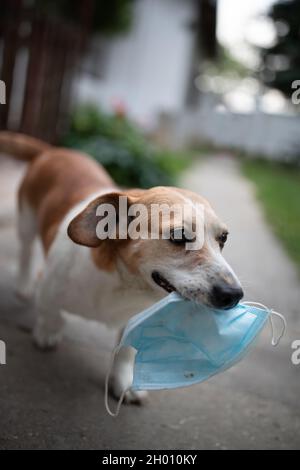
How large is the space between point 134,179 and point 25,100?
174 centimetres

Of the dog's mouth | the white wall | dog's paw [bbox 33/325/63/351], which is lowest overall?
dog's paw [bbox 33/325/63/351]

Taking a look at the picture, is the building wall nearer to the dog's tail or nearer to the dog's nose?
the dog's tail

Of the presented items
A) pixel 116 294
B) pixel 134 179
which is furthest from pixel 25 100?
pixel 116 294

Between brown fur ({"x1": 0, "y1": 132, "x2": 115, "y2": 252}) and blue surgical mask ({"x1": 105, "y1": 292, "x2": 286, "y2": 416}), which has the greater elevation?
brown fur ({"x1": 0, "y1": 132, "x2": 115, "y2": 252})

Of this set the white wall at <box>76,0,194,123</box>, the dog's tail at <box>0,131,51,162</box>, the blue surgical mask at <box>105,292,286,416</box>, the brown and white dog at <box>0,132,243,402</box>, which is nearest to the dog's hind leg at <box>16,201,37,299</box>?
the brown and white dog at <box>0,132,243,402</box>

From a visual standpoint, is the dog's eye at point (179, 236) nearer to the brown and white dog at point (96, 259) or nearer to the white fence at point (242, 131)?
the brown and white dog at point (96, 259)

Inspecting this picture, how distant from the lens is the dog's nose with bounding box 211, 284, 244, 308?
2053 millimetres

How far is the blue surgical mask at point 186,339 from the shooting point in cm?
210

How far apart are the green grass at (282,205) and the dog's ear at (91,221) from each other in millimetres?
3810

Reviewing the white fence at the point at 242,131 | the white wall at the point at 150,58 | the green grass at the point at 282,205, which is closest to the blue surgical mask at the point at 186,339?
the green grass at the point at 282,205

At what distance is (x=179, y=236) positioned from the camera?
88.4 inches

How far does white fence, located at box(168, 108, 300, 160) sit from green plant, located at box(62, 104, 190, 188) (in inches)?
414
